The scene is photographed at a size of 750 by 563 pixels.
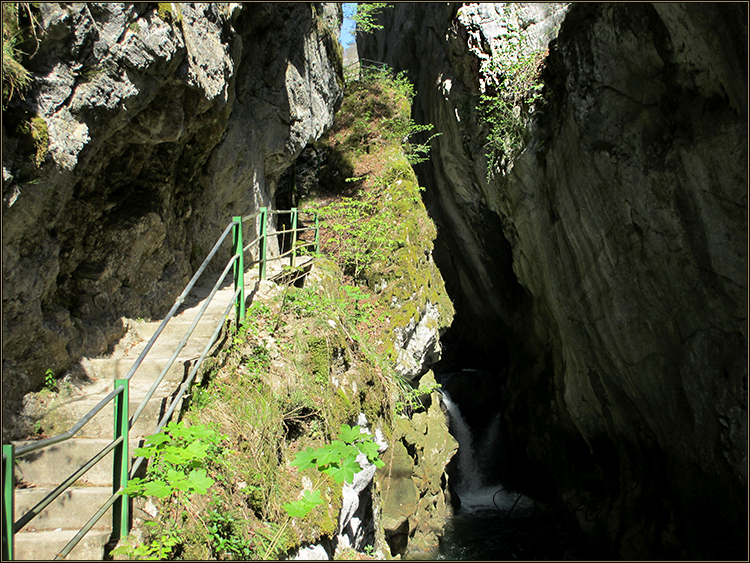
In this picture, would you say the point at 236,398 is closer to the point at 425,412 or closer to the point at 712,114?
the point at 712,114

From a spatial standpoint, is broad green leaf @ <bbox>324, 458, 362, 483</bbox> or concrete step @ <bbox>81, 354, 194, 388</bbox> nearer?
broad green leaf @ <bbox>324, 458, 362, 483</bbox>

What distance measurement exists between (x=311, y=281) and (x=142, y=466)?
396 centimetres

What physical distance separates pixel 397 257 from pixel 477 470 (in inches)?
254

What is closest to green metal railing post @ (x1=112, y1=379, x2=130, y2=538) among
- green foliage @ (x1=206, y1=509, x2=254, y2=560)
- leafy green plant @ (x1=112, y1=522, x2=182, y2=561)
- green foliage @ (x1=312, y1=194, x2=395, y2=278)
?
leafy green plant @ (x1=112, y1=522, x2=182, y2=561)

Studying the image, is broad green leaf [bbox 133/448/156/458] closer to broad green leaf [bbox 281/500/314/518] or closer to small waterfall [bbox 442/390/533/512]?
broad green leaf [bbox 281/500/314/518]

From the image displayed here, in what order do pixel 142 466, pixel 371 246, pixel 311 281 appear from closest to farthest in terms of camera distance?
pixel 142 466, pixel 311 281, pixel 371 246

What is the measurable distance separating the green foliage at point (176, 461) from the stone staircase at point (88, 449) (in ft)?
0.60

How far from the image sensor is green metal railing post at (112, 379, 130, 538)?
9.27ft

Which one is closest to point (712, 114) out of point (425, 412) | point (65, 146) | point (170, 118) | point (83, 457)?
point (170, 118)

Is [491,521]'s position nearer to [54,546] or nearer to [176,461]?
[176,461]

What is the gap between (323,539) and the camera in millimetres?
3898

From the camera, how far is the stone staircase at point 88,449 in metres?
2.78

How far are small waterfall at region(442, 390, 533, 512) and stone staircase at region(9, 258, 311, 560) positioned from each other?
8727mm

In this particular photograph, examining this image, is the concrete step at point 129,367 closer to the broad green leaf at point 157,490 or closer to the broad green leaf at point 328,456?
the broad green leaf at point 157,490
